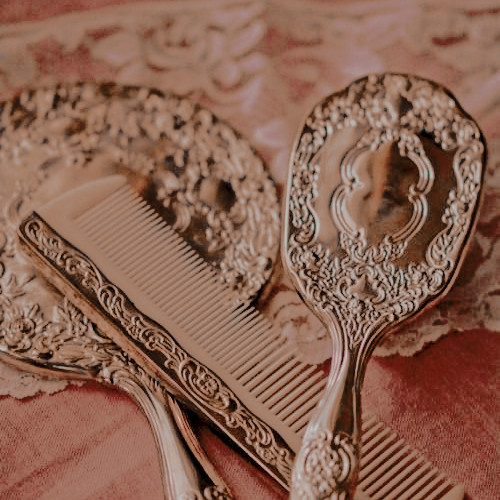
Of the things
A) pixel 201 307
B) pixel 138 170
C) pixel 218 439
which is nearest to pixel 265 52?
pixel 138 170

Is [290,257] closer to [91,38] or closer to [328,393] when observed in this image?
[328,393]

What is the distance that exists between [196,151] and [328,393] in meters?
0.38

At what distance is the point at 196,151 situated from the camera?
0.88m

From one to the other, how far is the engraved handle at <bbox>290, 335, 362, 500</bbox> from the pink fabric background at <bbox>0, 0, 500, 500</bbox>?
0.08 metres

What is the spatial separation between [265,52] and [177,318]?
0.45 m

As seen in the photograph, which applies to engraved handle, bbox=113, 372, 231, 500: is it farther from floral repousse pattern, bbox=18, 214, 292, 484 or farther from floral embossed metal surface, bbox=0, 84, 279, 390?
floral embossed metal surface, bbox=0, 84, 279, 390

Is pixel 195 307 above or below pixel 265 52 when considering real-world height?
below

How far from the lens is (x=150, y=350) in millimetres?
708

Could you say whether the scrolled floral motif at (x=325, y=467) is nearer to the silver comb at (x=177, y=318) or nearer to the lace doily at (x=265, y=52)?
the silver comb at (x=177, y=318)

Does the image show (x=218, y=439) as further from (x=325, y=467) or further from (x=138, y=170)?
(x=138, y=170)

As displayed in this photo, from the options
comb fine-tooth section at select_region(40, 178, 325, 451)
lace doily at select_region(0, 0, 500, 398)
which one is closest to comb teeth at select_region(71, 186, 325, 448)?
comb fine-tooth section at select_region(40, 178, 325, 451)

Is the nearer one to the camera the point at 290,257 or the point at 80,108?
the point at 290,257

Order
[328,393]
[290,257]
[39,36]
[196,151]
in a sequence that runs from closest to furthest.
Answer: [328,393]
[290,257]
[196,151]
[39,36]

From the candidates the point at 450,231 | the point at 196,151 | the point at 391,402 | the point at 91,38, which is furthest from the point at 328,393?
the point at 91,38
